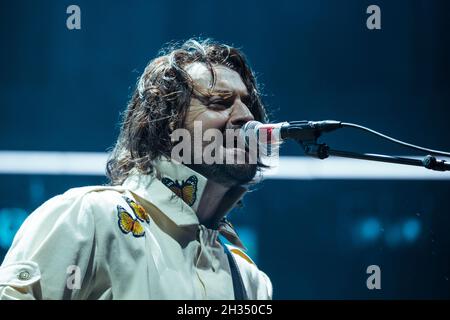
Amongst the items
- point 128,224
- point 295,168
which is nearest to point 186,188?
point 128,224

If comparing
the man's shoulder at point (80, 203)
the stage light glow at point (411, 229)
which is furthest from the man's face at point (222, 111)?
the stage light glow at point (411, 229)

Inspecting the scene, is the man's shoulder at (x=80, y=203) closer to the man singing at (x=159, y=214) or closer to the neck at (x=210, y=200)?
the man singing at (x=159, y=214)

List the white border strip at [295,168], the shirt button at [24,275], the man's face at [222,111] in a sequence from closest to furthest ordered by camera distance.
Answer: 1. the shirt button at [24,275]
2. the man's face at [222,111]
3. the white border strip at [295,168]

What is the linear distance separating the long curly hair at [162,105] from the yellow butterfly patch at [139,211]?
153mm

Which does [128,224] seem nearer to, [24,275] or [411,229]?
[24,275]

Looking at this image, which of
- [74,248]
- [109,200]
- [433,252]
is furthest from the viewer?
[433,252]

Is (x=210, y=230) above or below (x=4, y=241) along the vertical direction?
above

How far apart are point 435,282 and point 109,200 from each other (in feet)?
5.42

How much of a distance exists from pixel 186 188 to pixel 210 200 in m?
0.09

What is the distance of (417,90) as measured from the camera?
2.79 metres

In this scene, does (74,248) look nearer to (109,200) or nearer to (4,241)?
(109,200)

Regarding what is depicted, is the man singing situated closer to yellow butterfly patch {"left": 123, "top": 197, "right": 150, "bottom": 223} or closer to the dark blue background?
yellow butterfly patch {"left": 123, "top": 197, "right": 150, "bottom": 223}

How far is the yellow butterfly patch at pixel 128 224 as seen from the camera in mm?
1578
